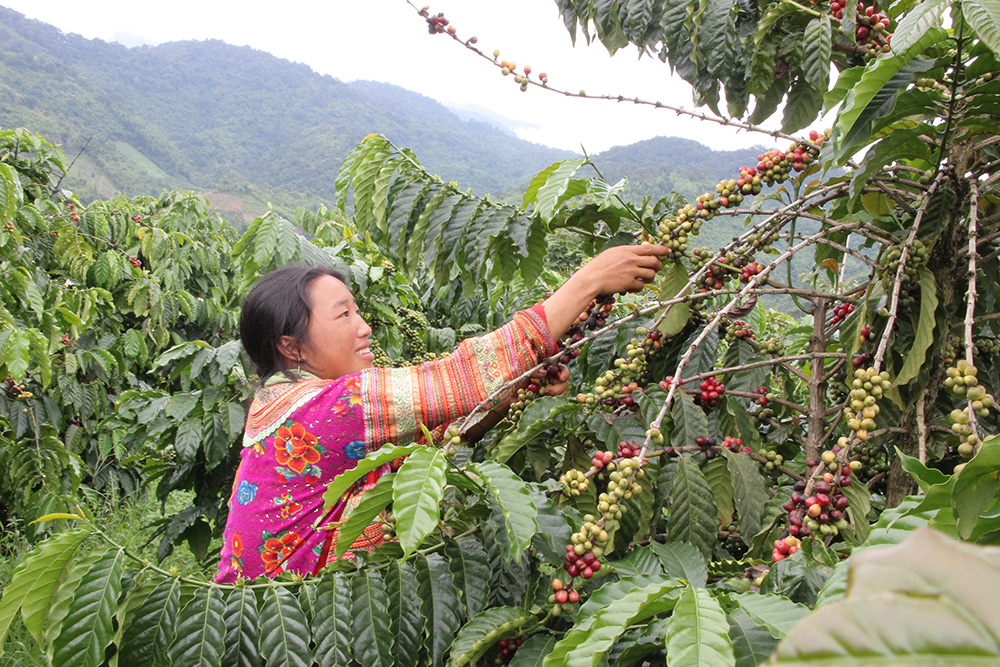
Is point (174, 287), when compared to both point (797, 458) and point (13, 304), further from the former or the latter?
point (797, 458)

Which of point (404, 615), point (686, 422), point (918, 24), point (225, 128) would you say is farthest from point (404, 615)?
point (225, 128)

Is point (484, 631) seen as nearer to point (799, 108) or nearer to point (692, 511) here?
point (692, 511)

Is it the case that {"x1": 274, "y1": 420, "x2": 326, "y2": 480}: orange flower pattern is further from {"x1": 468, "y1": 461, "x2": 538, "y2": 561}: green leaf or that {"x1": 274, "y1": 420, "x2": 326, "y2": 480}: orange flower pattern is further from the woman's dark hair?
{"x1": 468, "y1": 461, "x2": 538, "y2": 561}: green leaf

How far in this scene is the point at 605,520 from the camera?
108 centimetres

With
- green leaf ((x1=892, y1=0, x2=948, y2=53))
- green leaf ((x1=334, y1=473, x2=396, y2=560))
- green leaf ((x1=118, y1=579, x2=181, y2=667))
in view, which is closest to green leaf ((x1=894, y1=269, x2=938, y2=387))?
green leaf ((x1=892, y1=0, x2=948, y2=53))

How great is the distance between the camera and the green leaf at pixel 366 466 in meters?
0.95

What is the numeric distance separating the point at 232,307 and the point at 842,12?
6.40 metres

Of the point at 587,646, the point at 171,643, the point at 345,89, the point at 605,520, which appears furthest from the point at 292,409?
the point at 345,89

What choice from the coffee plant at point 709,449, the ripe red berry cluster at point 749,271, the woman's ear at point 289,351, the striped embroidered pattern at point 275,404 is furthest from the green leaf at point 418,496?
the woman's ear at point 289,351

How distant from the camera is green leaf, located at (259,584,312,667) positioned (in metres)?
1.05

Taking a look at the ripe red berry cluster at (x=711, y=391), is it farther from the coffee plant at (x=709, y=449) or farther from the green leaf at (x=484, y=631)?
the green leaf at (x=484, y=631)

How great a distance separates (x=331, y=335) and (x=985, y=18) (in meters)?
1.58

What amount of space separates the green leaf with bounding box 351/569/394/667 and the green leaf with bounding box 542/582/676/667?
382mm

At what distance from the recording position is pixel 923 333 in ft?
3.86
